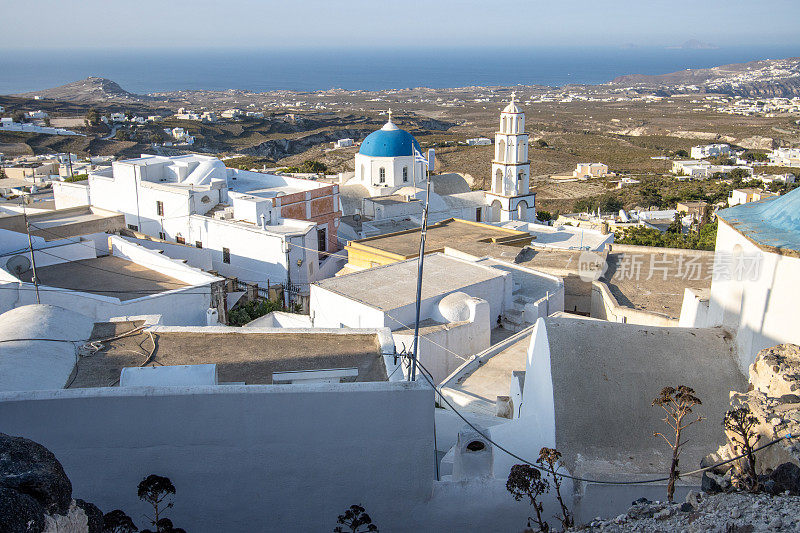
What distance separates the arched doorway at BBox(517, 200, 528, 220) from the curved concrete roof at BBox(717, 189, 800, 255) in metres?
19.5

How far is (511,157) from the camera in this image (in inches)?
1072

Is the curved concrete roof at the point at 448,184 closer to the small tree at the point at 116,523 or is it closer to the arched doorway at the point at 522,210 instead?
the arched doorway at the point at 522,210

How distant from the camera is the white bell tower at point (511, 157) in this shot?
2703 centimetres

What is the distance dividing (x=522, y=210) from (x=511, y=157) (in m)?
2.06

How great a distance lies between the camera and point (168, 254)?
16.7m

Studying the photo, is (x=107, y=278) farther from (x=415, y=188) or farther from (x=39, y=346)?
(x=415, y=188)

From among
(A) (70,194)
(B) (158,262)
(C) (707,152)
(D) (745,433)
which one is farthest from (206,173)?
(C) (707,152)

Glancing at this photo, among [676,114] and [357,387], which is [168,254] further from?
[676,114]

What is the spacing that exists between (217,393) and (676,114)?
4725 inches

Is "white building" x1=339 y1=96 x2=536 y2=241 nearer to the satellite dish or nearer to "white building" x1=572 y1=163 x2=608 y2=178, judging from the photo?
the satellite dish

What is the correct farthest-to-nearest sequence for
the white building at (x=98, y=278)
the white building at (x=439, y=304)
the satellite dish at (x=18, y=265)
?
1. the satellite dish at (x=18, y=265)
2. the white building at (x=439, y=304)
3. the white building at (x=98, y=278)

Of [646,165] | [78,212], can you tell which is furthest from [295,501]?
[646,165]

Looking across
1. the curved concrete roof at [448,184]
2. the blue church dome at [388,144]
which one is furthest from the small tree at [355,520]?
the curved concrete roof at [448,184]

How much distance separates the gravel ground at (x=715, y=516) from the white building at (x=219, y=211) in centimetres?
1296
